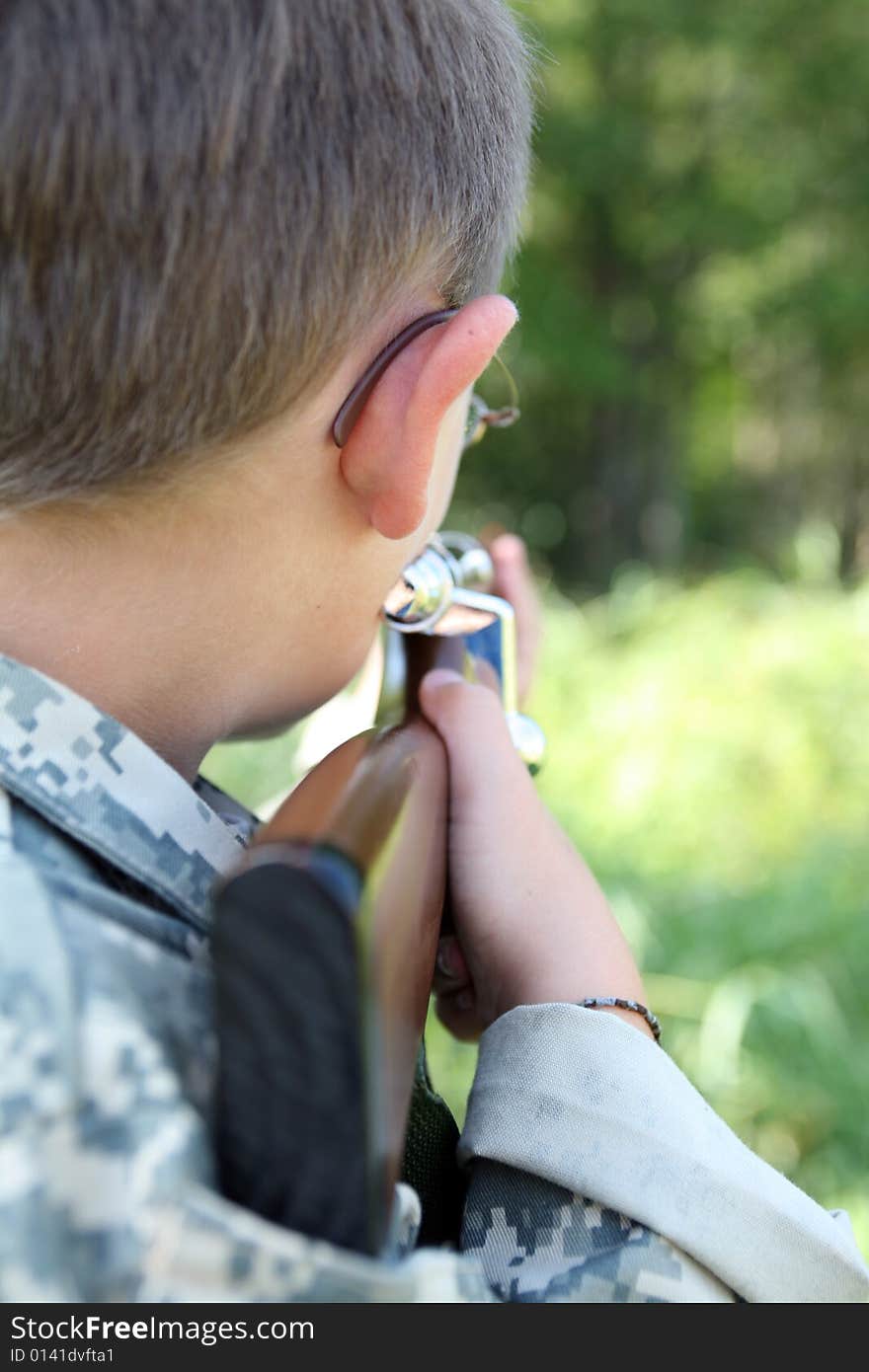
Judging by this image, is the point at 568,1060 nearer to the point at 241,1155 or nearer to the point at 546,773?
the point at 241,1155

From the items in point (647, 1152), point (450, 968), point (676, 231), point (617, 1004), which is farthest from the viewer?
point (676, 231)

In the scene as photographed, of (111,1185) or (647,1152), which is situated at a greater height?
(111,1185)

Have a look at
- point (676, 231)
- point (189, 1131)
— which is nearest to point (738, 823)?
point (189, 1131)

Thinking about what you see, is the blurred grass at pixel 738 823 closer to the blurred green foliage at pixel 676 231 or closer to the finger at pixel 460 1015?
the finger at pixel 460 1015

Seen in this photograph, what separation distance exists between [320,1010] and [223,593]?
383 mm

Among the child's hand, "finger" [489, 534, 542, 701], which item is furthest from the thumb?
"finger" [489, 534, 542, 701]

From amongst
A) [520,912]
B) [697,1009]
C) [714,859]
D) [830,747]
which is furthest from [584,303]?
[520,912]

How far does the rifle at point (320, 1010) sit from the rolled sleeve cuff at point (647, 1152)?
0.63ft

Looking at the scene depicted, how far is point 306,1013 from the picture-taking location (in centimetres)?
47

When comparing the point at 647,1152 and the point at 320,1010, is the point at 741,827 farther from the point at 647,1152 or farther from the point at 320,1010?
the point at 320,1010

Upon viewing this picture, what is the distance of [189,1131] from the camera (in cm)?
52

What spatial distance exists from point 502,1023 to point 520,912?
3.8 inches

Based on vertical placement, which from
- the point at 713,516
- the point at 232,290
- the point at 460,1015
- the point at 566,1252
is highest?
the point at 232,290
